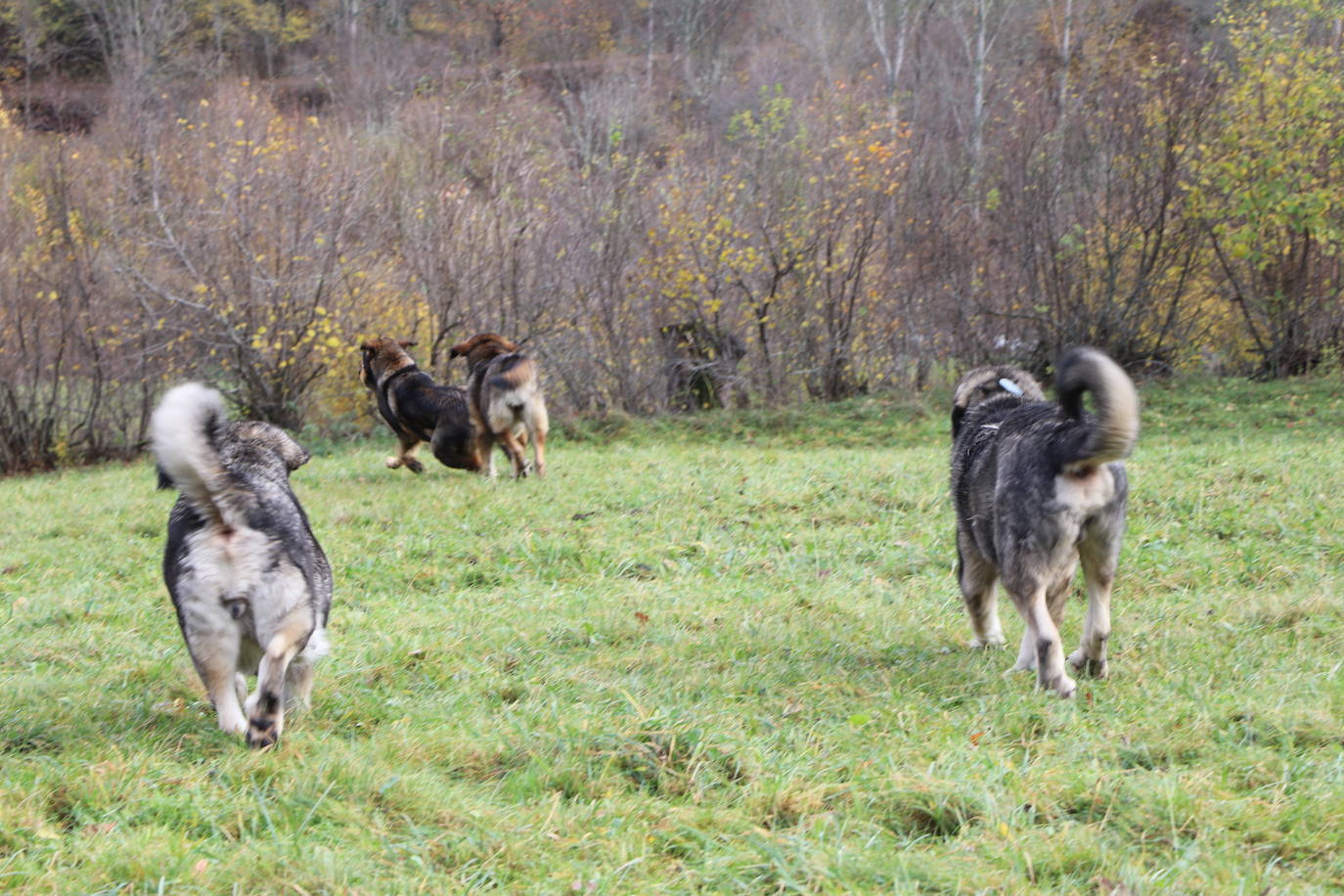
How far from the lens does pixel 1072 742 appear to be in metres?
4.16

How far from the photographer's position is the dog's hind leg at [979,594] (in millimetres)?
5871

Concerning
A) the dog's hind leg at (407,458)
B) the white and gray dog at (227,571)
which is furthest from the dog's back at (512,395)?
the white and gray dog at (227,571)

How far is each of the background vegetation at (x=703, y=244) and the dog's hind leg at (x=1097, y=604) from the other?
13711 mm

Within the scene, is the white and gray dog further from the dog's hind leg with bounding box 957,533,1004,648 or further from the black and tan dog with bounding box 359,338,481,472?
the black and tan dog with bounding box 359,338,481,472

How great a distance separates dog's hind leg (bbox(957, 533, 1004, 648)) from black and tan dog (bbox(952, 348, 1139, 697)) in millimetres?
343

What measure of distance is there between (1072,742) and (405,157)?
741 inches

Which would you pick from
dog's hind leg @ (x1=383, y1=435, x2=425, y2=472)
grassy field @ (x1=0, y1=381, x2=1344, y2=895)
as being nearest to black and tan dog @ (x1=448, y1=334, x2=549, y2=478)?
dog's hind leg @ (x1=383, y1=435, x2=425, y2=472)

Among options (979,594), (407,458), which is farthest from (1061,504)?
(407,458)

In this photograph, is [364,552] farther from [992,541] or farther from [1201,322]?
[1201,322]

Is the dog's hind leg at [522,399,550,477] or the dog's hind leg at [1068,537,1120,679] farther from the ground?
the dog's hind leg at [1068,537,1120,679]

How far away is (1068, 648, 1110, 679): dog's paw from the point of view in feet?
16.9

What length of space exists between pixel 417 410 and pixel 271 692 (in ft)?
27.0

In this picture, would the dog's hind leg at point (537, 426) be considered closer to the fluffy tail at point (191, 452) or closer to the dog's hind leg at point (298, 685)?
the dog's hind leg at point (298, 685)

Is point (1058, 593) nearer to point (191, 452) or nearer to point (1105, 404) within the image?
point (1105, 404)
